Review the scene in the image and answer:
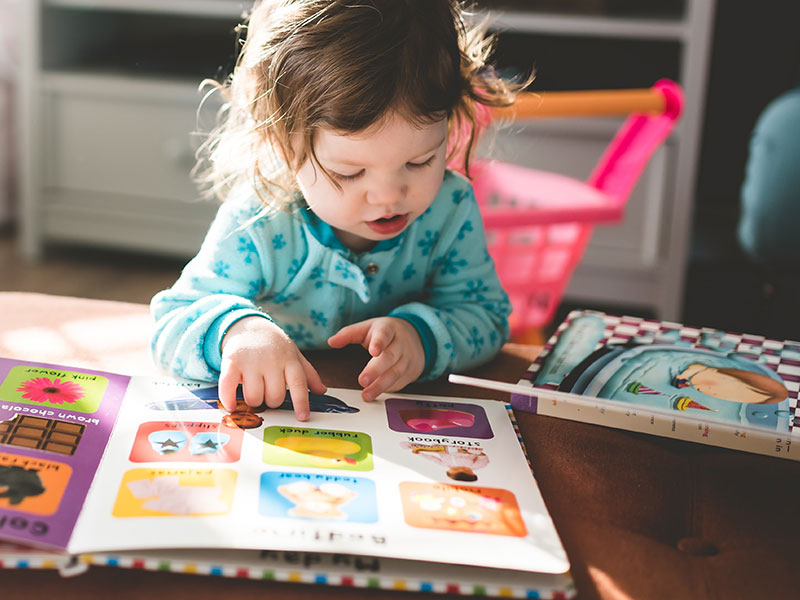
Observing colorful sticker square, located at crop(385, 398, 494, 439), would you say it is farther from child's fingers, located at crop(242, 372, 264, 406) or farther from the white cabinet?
the white cabinet

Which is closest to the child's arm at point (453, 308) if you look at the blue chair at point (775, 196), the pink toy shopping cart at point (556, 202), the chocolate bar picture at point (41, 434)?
the chocolate bar picture at point (41, 434)

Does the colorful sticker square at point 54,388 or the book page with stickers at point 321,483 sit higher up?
the colorful sticker square at point 54,388

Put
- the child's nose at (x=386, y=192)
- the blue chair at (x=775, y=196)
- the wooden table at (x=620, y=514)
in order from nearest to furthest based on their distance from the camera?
1. the wooden table at (x=620, y=514)
2. the child's nose at (x=386, y=192)
3. the blue chair at (x=775, y=196)

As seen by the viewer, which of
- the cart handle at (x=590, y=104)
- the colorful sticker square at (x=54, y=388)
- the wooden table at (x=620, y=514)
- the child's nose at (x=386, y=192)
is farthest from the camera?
the cart handle at (x=590, y=104)

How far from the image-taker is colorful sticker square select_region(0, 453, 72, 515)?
415 millimetres

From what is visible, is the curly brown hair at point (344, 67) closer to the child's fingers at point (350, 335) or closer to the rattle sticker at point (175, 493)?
the child's fingers at point (350, 335)

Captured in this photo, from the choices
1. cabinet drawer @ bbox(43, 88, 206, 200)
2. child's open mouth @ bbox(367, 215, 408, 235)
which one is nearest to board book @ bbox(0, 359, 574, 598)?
child's open mouth @ bbox(367, 215, 408, 235)

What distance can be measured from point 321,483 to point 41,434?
161mm

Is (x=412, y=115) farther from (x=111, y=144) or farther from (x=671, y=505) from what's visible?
(x=111, y=144)

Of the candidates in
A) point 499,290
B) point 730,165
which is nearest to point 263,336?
point 499,290

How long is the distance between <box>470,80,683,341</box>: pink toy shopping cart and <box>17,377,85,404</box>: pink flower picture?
733 mm

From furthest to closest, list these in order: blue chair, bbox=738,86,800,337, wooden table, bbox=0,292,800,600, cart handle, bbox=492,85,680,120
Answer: blue chair, bbox=738,86,800,337 → cart handle, bbox=492,85,680,120 → wooden table, bbox=0,292,800,600

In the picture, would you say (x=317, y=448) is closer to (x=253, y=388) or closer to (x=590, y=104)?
(x=253, y=388)

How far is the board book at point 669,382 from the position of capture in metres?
0.54
